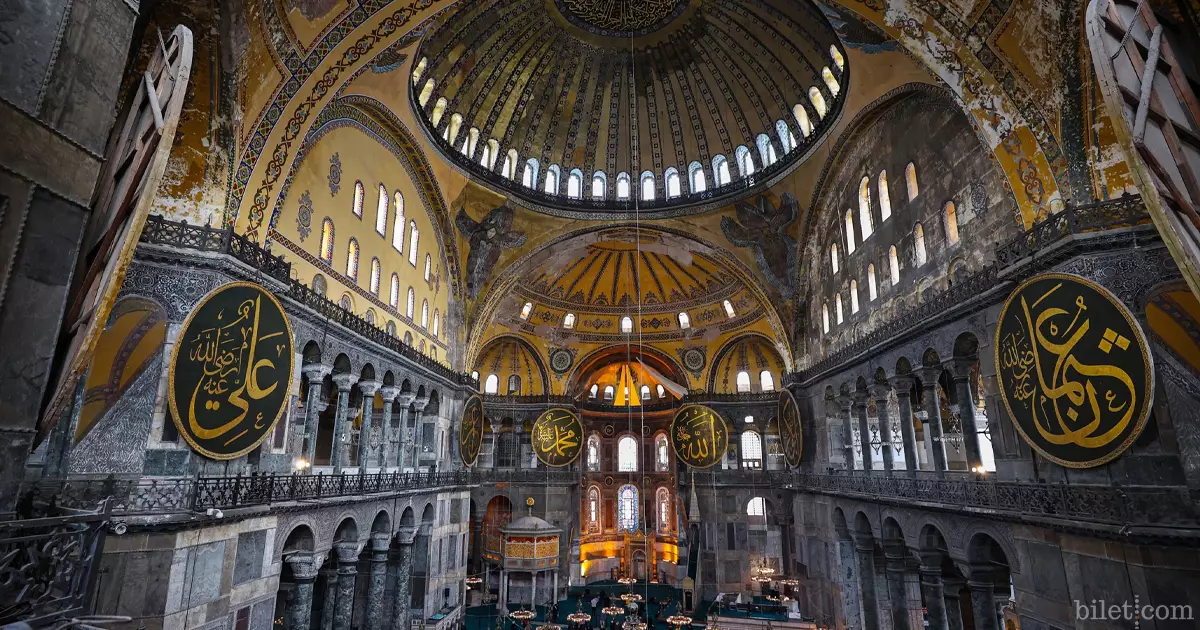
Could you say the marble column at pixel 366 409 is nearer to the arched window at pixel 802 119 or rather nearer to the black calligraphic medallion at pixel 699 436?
the black calligraphic medallion at pixel 699 436

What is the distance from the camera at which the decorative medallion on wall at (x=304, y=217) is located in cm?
1160

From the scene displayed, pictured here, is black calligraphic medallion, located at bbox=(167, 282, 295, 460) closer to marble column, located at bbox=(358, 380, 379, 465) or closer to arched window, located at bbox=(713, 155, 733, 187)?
marble column, located at bbox=(358, 380, 379, 465)

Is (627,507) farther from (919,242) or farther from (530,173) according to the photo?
(919,242)

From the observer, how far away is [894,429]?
1784 cm

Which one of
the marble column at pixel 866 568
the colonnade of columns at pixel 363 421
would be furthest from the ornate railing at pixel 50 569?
the marble column at pixel 866 568

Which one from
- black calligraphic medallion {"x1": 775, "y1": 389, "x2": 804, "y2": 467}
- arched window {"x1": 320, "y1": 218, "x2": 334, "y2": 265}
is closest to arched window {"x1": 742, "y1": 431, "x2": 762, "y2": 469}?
black calligraphic medallion {"x1": 775, "y1": 389, "x2": 804, "y2": 467}

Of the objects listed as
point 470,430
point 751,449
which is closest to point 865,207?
point 751,449

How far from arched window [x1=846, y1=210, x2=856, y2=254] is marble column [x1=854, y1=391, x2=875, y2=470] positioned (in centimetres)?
416

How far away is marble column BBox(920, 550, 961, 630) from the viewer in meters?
12.4

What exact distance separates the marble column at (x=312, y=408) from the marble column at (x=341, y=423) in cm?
99

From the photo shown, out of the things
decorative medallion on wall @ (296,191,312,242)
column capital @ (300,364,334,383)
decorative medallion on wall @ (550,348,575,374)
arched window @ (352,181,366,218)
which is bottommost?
column capital @ (300,364,334,383)

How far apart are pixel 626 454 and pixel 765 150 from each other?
58.9 feet

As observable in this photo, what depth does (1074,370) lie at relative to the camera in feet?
26.3

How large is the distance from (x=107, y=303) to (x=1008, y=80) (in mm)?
12326
